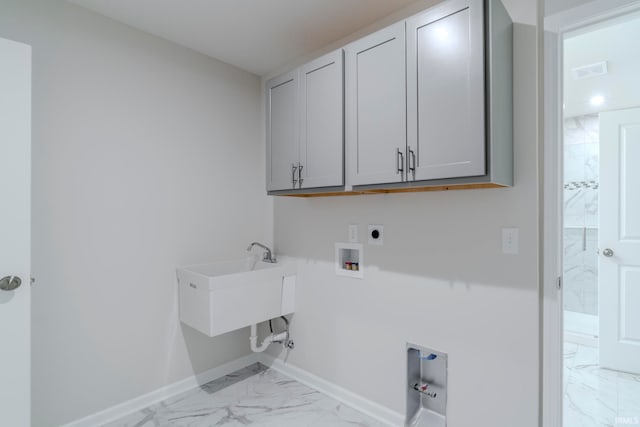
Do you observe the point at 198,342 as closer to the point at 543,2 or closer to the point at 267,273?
the point at 267,273

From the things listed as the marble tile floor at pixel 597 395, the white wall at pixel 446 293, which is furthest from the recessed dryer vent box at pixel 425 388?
the marble tile floor at pixel 597 395

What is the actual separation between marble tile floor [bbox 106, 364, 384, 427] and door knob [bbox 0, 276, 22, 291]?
1.08 m

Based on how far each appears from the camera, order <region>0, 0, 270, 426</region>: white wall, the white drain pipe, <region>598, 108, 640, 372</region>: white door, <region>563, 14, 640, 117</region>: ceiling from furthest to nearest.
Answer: <region>598, 108, 640, 372</region>: white door → the white drain pipe → <region>563, 14, 640, 117</region>: ceiling → <region>0, 0, 270, 426</region>: white wall

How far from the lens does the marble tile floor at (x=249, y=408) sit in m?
2.03

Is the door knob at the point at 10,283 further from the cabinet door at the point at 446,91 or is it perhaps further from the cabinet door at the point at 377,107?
the cabinet door at the point at 446,91

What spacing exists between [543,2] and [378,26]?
897 millimetres

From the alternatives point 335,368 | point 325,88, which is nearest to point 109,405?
point 335,368

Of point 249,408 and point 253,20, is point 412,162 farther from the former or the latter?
point 249,408

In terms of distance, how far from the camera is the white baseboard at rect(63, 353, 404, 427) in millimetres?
1999

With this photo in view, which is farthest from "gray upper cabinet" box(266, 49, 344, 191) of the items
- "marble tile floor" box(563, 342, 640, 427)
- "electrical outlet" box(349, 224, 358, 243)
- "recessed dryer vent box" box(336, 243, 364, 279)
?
"marble tile floor" box(563, 342, 640, 427)

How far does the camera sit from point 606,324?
279 cm

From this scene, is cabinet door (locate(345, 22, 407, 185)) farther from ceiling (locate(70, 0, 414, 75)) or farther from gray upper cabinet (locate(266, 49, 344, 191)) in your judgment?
ceiling (locate(70, 0, 414, 75))

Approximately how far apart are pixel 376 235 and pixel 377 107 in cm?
78

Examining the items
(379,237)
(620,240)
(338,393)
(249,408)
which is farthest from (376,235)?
(620,240)
